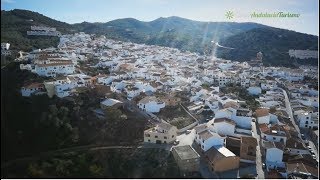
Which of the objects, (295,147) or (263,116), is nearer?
(295,147)

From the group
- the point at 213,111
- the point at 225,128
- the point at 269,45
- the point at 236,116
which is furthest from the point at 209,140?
the point at 269,45

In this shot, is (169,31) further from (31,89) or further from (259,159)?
(259,159)

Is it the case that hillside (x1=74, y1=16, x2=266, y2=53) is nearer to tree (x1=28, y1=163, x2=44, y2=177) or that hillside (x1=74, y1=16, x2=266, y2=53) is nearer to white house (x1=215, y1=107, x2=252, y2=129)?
→ white house (x1=215, y1=107, x2=252, y2=129)

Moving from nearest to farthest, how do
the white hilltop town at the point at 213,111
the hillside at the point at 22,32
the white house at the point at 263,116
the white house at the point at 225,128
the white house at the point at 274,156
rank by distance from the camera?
the white hilltop town at the point at 213,111 < the white house at the point at 274,156 < the white house at the point at 225,128 < the white house at the point at 263,116 < the hillside at the point at 22,32

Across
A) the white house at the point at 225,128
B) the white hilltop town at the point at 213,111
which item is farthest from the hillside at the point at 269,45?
the white house at the point at 225,128

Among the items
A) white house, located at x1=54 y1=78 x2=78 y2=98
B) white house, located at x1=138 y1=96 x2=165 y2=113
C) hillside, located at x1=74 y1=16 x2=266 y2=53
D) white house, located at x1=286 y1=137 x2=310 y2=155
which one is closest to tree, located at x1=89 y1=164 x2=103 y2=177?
white house, located at x1=138 y1=96 x2=165 y2=113

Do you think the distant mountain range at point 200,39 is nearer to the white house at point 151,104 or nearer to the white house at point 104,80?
the white house at point 104,80

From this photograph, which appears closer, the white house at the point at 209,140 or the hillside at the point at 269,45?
the white house at the point at 209,140
